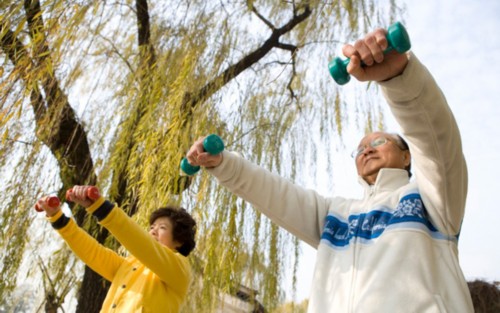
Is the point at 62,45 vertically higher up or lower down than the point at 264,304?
higher up

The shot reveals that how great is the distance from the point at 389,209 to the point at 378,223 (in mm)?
50

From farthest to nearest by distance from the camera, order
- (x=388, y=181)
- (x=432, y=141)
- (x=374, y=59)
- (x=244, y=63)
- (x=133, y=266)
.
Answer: (x=244, y=63) < (x=133, y=266) < (x=388, y=181) < (x=432, y=141) < (x=374, y=59)

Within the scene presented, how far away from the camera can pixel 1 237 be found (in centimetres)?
261

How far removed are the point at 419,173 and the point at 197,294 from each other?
228cm

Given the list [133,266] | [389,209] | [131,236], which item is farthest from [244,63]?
[389,209]

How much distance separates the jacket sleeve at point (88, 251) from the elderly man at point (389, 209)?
0.99 m

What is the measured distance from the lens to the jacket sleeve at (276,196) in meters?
1.38

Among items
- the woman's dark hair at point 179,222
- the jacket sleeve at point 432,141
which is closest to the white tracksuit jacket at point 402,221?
the jacket sleeve at point 432,141

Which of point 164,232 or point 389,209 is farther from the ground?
point 164,232

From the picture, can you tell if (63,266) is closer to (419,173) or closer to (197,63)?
(197,63)

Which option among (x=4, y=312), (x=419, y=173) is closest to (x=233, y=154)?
(x=419, y=173)

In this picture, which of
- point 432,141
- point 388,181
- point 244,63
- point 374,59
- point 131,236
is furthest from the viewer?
point 244,63

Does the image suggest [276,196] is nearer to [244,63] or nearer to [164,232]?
[164,232]

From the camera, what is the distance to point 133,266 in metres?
2.12
